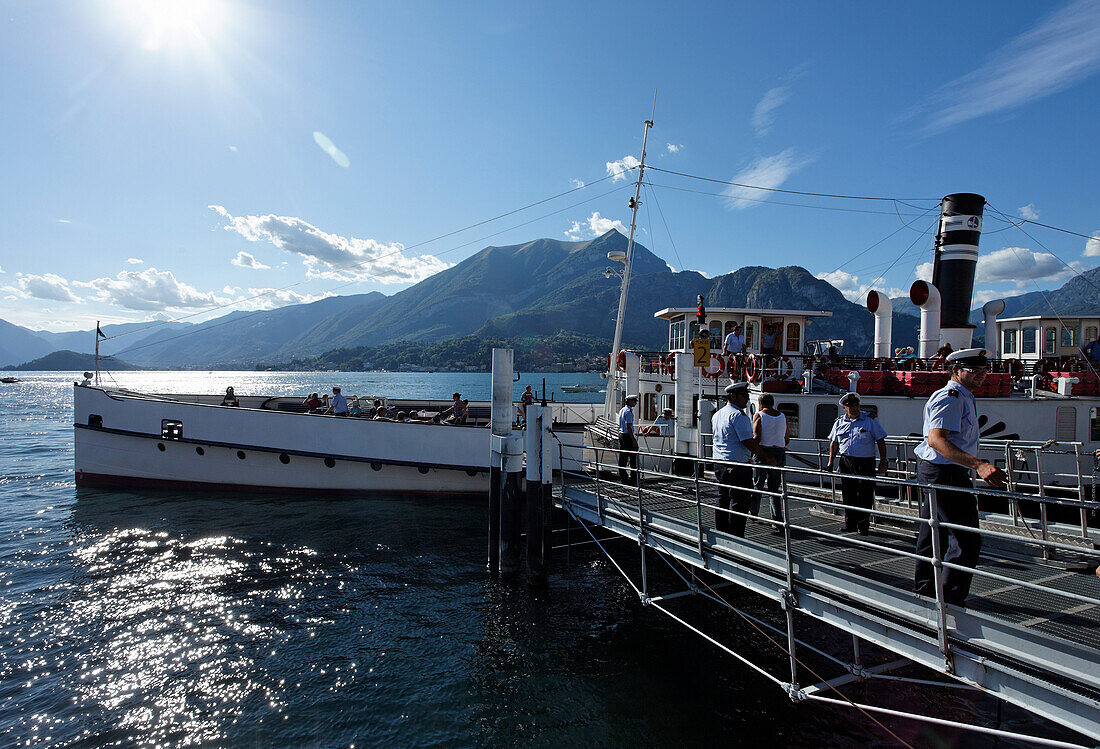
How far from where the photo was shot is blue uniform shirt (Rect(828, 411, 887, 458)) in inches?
258

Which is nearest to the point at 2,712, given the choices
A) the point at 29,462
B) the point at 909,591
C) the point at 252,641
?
the point at 252,641

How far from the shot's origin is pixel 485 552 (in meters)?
11.6

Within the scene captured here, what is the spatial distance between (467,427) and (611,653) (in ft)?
26.7

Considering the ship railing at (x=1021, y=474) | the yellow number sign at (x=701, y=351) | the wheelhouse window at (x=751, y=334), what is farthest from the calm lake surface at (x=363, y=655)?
the wheelhouse window at (x=751, y=334)

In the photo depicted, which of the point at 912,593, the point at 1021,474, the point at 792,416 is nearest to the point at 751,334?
the point at 792,416

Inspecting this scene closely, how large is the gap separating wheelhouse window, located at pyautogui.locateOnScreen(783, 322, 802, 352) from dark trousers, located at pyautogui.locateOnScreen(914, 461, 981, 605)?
44.2 feet

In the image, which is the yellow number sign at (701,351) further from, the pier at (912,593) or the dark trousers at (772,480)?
the dark trousers at (772,480)

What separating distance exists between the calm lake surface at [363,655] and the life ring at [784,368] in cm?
654

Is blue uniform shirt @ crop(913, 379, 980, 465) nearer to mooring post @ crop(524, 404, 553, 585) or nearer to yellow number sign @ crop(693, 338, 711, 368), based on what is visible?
mooring post @ crop(524, 404, 553, 585)

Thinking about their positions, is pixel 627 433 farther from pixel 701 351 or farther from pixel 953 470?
pixel 953 470

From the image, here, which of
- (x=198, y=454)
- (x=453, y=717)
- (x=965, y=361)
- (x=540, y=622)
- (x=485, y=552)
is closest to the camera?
(x=965, y=361)

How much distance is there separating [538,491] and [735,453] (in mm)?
4081

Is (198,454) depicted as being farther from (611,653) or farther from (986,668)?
(986,668)

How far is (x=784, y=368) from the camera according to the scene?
50.5 ft
